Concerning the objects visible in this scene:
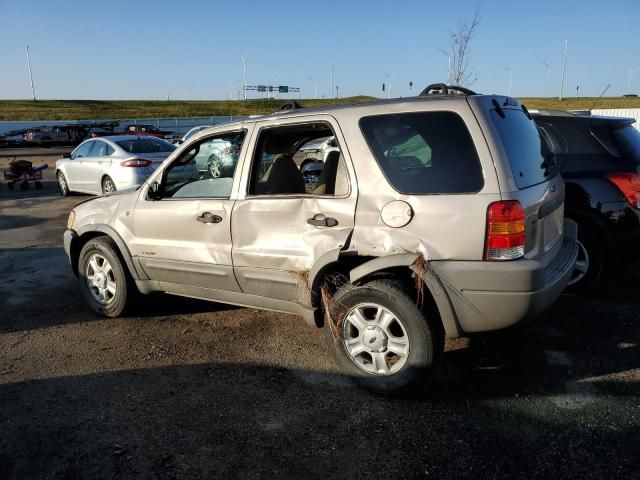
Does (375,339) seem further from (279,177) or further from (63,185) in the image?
(63,185)

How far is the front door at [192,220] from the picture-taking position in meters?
3.96

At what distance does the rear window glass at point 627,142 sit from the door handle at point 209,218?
3.72 metres

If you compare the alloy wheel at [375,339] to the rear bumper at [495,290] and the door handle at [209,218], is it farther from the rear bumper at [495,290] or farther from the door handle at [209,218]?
the door handle at [209,218]

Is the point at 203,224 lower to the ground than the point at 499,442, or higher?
higher

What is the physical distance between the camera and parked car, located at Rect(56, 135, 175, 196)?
11.1m

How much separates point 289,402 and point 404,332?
859 mm

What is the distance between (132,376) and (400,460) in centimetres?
204

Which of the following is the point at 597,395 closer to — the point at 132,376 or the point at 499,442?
the point at 499,442

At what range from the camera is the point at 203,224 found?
4020 mm

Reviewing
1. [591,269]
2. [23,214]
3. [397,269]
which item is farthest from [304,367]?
[23,214]

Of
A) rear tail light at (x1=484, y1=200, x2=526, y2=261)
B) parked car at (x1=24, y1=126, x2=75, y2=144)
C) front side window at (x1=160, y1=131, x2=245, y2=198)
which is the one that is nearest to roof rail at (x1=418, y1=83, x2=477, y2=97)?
rear tail light at (x1=484, y1=200, x2=526, y2=261)

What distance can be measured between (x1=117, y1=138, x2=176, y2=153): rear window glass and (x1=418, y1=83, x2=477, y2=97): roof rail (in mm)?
9275

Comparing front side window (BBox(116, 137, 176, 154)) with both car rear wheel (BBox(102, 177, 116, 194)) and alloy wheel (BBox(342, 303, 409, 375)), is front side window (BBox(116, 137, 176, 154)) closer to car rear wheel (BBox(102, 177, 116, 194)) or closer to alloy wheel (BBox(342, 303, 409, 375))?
car rear wheel (BBox(102, 177, 116, 194))

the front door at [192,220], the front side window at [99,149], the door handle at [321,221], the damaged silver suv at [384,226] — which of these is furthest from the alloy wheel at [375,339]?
the front side window at [99,149]
